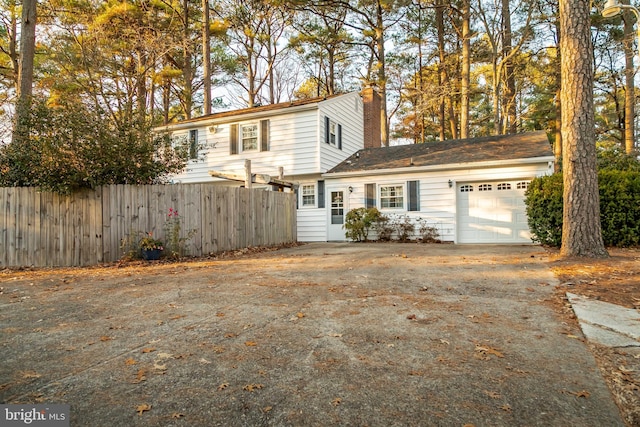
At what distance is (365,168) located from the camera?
1312 cm

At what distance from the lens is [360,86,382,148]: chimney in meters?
17.4

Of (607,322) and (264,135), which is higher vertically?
(264,135)

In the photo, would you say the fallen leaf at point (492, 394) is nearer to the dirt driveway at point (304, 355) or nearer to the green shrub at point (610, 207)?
the dirt driveway at point (304, 355)

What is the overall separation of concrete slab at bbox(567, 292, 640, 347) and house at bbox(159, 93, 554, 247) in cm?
785

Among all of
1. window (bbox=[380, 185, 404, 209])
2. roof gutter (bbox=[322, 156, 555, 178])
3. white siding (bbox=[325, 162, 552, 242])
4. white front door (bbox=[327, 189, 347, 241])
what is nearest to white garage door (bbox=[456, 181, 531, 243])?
white siding (bbox=[325, 162, 552, 242])

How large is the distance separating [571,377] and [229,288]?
3934 millimetres

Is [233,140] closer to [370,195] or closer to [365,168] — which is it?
[365,168]

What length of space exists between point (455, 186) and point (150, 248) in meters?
9.24

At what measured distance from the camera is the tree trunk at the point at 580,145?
6.38 m

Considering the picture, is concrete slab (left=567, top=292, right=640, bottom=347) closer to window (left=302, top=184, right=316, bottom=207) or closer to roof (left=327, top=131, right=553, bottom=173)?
roof (left=327, top=131, right=553, bottom=173)

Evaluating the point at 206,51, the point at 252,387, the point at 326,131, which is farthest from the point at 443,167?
the point at 206,51

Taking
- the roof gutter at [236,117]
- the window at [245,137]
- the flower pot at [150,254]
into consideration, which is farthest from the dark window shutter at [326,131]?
the flower pot at [150,254]

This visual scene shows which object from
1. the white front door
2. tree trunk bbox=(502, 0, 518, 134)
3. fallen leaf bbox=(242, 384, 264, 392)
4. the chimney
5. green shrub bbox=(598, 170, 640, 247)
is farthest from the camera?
the chimney
